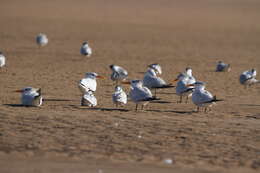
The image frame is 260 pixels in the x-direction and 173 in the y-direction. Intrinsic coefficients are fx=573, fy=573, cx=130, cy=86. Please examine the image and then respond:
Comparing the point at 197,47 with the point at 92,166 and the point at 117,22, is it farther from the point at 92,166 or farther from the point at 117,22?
the point at 92,166

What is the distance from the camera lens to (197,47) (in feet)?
94.3

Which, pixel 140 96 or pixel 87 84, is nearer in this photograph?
pixel 140 96

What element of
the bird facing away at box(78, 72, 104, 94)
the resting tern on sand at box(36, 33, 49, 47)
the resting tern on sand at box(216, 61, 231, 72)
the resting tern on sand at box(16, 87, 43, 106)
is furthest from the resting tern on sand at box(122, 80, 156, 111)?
the resting tern on sand at box(36, 33, 49, 47)

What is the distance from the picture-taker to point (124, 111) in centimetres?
1134

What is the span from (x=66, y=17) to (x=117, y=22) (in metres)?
5.12

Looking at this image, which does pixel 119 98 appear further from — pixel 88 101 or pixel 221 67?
pixel 221 67

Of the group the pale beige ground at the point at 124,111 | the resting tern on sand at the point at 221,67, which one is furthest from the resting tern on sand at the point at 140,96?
the resting tern on sand at the point at 221,67

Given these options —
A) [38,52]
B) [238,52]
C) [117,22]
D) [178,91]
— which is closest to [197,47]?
[238,52]

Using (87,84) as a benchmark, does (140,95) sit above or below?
below

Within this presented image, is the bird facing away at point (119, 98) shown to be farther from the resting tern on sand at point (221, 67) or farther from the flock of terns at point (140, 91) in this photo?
the resting tern on sand at point (221, 67)

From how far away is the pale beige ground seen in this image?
8.14 m

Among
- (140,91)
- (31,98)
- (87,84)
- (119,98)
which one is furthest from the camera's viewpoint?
(87,84)

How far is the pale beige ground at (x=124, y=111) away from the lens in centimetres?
814

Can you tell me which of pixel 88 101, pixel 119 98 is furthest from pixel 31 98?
pixel 119 98
